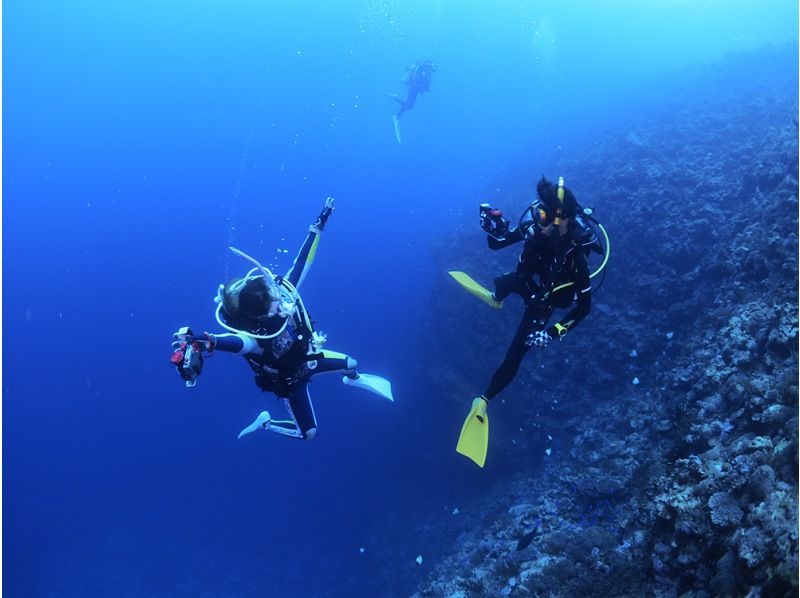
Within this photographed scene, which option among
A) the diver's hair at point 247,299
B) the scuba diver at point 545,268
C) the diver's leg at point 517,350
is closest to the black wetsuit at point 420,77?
the scuba diver at point 545,268

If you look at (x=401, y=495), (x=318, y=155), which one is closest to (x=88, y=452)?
(x=401, y=495)

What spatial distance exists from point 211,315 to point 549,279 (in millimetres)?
35431

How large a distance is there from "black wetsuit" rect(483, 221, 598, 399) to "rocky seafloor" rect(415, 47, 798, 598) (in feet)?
7.37

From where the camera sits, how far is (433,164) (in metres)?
51.5

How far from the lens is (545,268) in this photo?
5652mm

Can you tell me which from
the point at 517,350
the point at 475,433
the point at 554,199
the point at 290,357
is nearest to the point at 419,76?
the point at 554,199

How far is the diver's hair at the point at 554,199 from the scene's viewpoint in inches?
192

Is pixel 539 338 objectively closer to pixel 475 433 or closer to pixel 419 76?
pixel 475 433

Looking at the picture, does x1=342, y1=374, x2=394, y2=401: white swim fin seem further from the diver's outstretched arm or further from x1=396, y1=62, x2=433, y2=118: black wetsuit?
x1=396, y1=62, x2=433, y2=118: black wetsuit

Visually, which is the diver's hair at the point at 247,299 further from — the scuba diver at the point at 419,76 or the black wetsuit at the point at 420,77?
the black wetsuit at the point at 420,77

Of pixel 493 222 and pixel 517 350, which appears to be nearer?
pixel 517 350

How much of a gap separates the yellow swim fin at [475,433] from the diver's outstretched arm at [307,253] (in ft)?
10.5

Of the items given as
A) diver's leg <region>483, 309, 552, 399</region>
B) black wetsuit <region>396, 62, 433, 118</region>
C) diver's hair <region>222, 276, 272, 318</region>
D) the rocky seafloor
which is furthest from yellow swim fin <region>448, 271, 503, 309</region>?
black wetsuit <region>396, 62, 433, 118</region>

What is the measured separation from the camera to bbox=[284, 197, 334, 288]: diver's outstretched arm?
651cm
